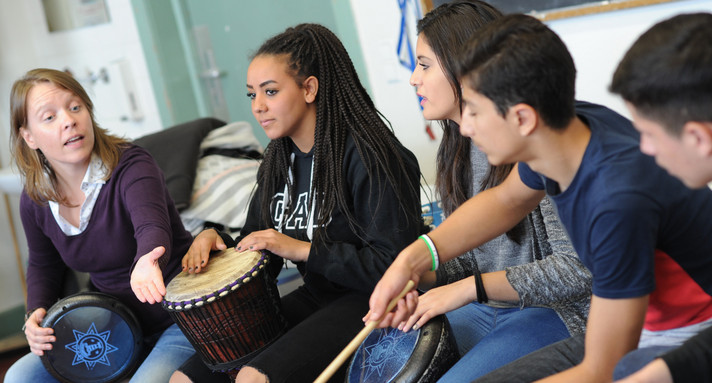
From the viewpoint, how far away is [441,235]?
5.14ft

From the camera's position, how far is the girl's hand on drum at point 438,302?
1669 millimetres

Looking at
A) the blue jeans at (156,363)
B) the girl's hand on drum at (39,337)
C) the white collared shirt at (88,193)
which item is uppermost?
the white collared shirt at (88,193)

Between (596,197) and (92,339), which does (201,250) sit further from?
(596,197)

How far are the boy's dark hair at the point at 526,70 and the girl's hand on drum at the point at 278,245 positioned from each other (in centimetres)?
86

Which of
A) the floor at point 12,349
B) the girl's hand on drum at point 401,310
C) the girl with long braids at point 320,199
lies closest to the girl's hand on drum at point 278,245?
the girl with long braids at point 320,199

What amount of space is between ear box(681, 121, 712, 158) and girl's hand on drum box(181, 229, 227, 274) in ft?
4.58

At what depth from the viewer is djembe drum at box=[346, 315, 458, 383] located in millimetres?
1573

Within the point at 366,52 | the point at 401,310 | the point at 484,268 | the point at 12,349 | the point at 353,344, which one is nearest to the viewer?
the point at 353,344

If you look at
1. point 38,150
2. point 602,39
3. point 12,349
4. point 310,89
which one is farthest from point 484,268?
point 12,349

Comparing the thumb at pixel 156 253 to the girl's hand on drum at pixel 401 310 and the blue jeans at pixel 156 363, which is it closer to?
the blue jeans at pixel 156 363

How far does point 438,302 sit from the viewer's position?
168 centimetres

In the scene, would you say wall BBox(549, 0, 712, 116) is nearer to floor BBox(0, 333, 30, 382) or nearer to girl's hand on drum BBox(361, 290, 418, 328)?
girl's hand on drum BBox(361, 290, 418, 328)

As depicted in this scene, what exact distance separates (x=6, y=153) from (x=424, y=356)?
3.99 metres

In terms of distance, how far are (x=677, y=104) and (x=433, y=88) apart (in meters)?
0.90
